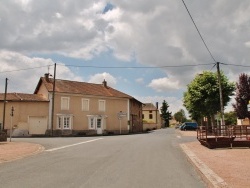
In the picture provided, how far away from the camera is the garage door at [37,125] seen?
42.3 meters

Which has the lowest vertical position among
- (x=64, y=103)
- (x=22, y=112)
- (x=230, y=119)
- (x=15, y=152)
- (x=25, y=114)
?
(x=15, y=152)

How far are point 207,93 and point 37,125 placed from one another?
2096 cm

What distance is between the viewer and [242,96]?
52.3 m

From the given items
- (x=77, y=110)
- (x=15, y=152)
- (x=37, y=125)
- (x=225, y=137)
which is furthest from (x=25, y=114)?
(x=225, y=137)

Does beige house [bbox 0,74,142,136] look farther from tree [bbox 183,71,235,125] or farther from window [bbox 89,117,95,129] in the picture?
tree [bbox 183,71,235,125]

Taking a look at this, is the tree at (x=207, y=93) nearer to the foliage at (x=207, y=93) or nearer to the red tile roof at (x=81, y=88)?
the foliage at (x=207, y=93)

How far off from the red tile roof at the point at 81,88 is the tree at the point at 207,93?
1385cm

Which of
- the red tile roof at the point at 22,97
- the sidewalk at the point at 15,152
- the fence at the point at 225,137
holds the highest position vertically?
the red tile roof at the point at 22,97

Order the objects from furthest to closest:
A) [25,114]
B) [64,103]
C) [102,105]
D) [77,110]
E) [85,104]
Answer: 1. [102,105]
2. [85,104]
3. [77,110]
4. [64,103]
5. [25,114]

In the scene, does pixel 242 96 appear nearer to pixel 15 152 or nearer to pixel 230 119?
pixel 230 119

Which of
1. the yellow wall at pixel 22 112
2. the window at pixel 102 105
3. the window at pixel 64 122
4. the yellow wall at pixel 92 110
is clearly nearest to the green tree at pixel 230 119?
the yellow wall at pixel 92 110

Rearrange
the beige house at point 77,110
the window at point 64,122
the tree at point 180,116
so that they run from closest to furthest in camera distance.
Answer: the beige house at point 77,110
the window at point 64,122
the tree at point 180,116

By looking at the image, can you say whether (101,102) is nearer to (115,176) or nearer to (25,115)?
(25,115)

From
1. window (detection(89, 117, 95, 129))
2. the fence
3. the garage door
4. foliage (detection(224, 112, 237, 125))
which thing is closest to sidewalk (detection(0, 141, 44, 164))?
the fence
